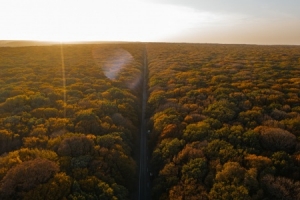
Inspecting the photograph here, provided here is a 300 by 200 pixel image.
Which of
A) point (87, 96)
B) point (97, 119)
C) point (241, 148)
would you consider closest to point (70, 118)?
point (97, 119)

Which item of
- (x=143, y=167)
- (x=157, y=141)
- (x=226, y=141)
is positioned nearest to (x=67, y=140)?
(x=143, y=167)

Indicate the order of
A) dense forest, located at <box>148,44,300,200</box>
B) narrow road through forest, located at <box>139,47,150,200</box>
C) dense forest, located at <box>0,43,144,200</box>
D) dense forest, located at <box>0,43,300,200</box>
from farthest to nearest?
1. narrow road through forest, located at <box>139,47,150,200</box>
2. dense forest, located at <box>148,44,300,200</box>
3. dense forest, located at <box>0,43,300,200</box>
4. dense forest, located at <box>0,43,144,200</box>

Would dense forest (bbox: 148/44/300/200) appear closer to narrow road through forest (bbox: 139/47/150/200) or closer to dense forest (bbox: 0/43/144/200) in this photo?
narrow road through forest (bbox: 139/47/150/200)

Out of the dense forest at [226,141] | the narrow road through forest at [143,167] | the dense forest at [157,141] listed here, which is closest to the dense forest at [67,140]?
the dense forest at [157,141]

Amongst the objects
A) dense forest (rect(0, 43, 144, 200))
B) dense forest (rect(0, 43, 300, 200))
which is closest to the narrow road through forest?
dense forest (rect(0, 43, 300, 200))

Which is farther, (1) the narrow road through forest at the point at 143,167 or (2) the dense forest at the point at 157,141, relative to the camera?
(1) the narrow road through forest at the point at 143,167

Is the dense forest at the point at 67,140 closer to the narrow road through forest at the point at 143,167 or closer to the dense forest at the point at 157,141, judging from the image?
the dense forest at the point at 157,141
